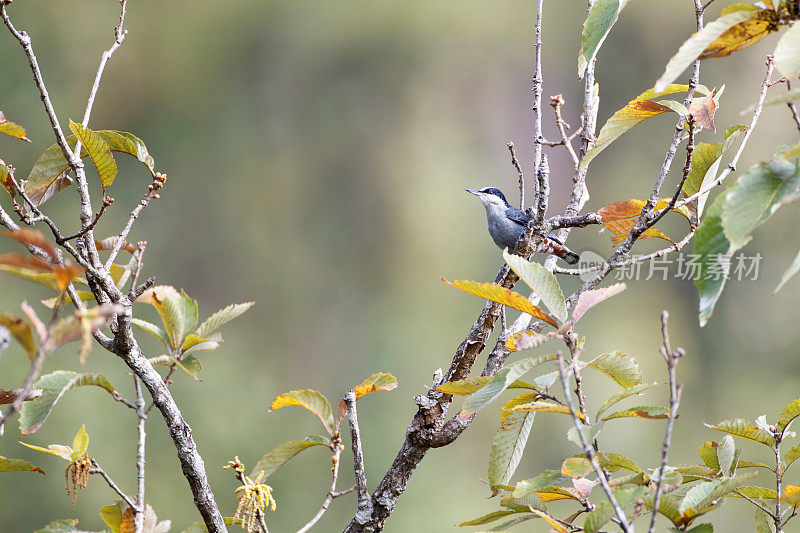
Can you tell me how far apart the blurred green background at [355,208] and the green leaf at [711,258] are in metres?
3.44

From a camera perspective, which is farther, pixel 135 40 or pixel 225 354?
pixel 135 40

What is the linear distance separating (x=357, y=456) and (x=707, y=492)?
536 mm

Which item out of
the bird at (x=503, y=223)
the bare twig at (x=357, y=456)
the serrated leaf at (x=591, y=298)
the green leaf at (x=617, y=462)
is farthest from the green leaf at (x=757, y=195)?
the bird at (x=503, y=223)

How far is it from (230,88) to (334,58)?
82cm

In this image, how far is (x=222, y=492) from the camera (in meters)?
4.01

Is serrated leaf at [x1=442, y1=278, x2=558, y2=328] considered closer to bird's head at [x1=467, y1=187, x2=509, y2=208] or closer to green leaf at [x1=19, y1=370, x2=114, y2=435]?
green leaf at [x1=19, y1=370, x2=114, y2=435]

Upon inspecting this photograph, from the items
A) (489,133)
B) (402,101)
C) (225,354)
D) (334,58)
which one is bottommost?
(225,354)

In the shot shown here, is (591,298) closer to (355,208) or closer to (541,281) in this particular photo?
(541,281)

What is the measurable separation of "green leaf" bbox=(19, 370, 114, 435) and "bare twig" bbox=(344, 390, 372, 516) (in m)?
0.36

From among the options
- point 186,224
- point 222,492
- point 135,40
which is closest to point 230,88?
point 135,40

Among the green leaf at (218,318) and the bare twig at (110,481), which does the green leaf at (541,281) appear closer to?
the green leaf at (218,318)

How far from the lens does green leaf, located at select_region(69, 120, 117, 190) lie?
0.93m

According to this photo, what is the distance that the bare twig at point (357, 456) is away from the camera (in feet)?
3.58

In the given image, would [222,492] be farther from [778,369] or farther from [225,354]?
[778,369]
